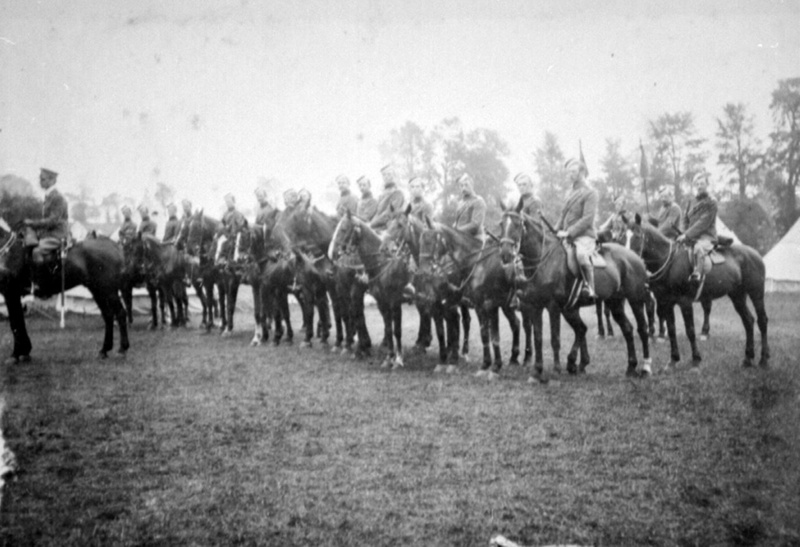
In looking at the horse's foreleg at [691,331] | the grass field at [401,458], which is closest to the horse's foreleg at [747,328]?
the grass field at [401,458]

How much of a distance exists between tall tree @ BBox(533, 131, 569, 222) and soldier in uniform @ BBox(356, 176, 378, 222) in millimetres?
3632

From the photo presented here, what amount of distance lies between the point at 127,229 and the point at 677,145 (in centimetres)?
1435

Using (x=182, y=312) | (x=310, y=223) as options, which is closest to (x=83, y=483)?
(x=310, y=223)

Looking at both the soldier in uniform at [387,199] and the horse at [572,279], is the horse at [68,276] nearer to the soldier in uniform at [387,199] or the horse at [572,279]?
the soldier in uniform at [387,199]

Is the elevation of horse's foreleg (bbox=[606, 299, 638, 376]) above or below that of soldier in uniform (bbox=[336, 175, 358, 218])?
below

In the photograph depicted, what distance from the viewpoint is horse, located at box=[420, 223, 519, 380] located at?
10.5 metres

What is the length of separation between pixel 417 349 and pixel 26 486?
8690mm

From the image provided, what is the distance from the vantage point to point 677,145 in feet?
43.8

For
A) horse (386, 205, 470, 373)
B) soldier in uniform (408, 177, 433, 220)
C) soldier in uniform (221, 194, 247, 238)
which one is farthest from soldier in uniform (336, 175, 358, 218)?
soldier in uniform (221, 194, 247, 238)

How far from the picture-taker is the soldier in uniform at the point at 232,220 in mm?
15203

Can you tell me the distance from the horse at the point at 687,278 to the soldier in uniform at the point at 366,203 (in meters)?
5.37

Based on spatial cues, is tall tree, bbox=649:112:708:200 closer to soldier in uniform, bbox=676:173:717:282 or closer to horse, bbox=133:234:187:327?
soldier in uniform, bbox=676:173:717:282

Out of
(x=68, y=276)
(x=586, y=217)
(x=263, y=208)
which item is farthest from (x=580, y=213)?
(x=68, y=276)

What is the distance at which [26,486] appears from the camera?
17.6 feet
